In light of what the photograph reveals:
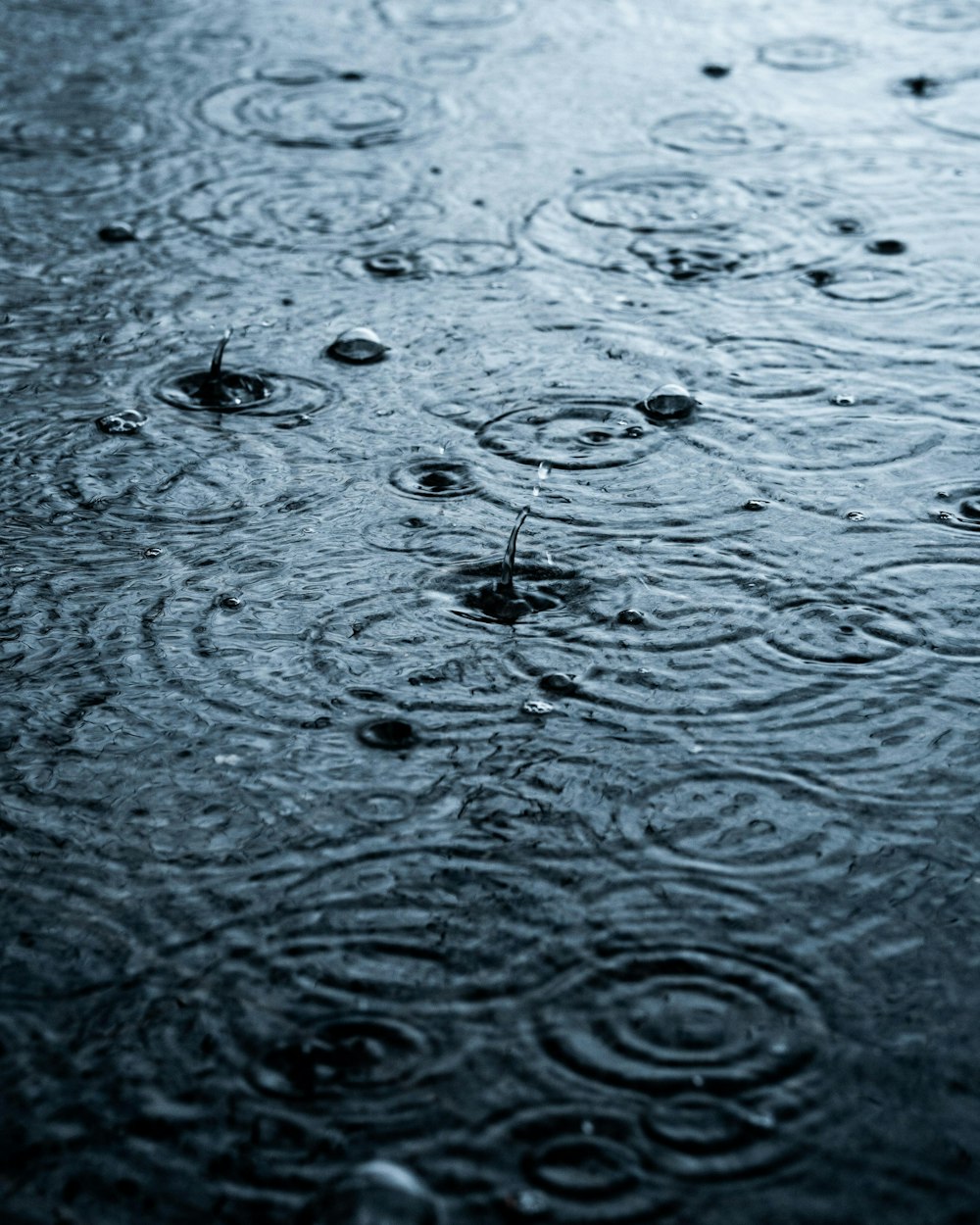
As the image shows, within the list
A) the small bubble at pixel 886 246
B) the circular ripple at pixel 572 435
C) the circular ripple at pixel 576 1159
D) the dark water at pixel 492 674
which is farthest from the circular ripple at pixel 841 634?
the small bubble at pixel 886 246

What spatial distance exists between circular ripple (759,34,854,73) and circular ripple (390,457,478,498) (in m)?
1.78

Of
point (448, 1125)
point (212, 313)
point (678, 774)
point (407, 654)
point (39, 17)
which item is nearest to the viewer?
point (448, 1125)

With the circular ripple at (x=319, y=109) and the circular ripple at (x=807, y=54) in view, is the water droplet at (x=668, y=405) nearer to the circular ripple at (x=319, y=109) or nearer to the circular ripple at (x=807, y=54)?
the circular ripple at (x=319, y=109)

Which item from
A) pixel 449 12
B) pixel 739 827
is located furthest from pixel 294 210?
pixel 739 827

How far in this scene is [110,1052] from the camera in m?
1.00

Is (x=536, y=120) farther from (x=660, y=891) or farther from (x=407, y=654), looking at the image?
(x=660, y=891)

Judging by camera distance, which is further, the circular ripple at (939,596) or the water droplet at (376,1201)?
the circular ripple at (939,596)

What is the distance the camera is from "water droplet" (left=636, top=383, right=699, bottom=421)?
6.07 feet

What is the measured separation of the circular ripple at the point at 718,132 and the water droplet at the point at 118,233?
1.00m

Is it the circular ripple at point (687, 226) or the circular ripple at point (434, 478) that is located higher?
the circular ripple at point (687, 226)

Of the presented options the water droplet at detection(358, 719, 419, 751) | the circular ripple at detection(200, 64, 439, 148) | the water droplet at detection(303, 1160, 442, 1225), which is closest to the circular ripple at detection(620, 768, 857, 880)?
the water droplet at detection(358, 719, 419, 751)

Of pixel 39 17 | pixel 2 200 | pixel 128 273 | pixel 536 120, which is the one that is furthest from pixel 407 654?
pixel 39 17

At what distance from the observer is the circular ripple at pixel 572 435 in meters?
1.77

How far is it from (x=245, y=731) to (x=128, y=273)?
47.0 inches
